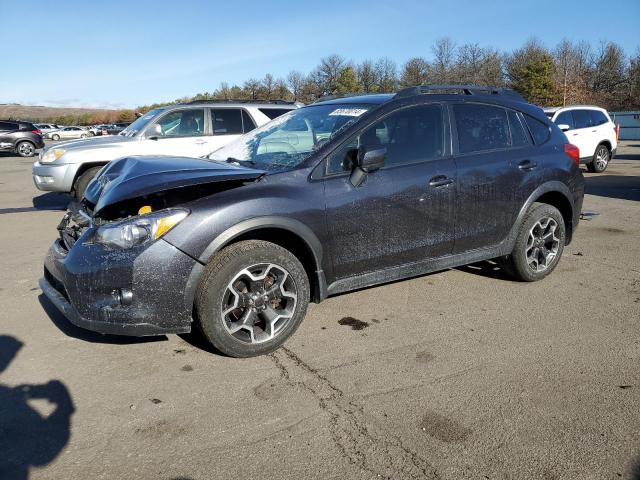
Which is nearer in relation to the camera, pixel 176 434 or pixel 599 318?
pixel 176 434

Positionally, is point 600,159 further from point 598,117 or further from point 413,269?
point 413,269

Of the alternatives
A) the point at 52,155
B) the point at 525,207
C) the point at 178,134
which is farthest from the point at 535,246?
the point at 52,155

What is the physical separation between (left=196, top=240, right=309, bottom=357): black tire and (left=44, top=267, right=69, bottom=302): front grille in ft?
3.06

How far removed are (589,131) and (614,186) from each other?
2773 millimetres

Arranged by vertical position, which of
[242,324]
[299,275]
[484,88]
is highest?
[484,88]

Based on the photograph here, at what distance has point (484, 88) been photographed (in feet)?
16.1

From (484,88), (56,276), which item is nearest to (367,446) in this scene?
(56,276)

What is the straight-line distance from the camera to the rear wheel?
2548 cm

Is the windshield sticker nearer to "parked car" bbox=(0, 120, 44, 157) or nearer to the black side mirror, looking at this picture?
the black side mirror

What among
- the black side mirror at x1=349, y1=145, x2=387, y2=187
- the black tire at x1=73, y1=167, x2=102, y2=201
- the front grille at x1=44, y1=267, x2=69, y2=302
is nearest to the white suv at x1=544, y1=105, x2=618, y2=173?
the black tire at x1=73, y1=167, x2=102, y2=201

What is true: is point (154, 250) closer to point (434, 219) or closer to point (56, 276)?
point (56, 276)

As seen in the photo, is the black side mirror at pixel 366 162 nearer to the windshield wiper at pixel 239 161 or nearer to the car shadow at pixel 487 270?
the windshield wiper at pixel 239 161

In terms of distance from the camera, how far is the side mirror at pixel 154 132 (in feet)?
29.1

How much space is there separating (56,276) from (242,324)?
1324mm
